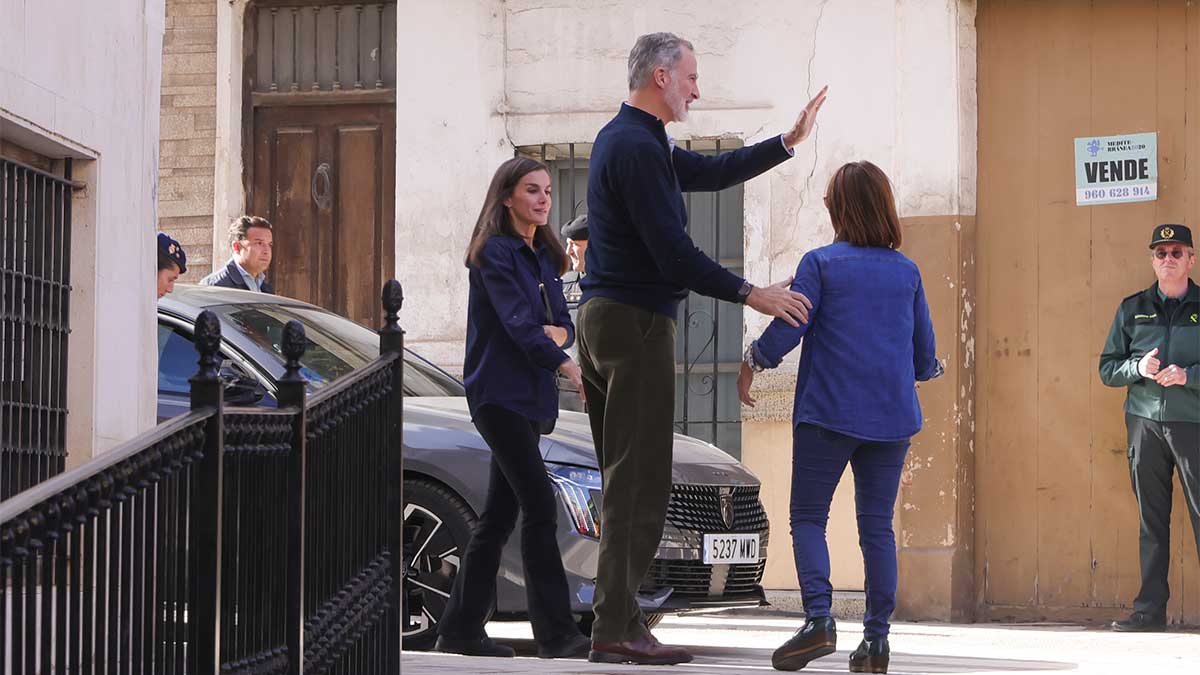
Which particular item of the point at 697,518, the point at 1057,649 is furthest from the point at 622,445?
the point at 1057,649

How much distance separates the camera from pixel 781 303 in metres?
7.24

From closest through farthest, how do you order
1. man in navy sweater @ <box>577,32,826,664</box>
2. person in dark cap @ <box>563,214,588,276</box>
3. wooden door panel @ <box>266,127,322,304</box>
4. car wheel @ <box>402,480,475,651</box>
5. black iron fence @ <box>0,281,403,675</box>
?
1. black iron fence @ <box>0,281,403,675</box>
2. man in navy sweater @ <box>577,32,826,664</box>
3. car wheel @ <box>402,480,475,651</box>
4. person in dark cap @ <box>563,214,588,276</box>
5. wooden door panel @ <box>266,127,322,304</box>

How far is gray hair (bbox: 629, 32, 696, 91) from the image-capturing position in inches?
291

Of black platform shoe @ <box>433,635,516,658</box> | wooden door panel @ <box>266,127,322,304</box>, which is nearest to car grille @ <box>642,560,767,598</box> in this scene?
black platform shoe @ <box>433,635,516,658</box>

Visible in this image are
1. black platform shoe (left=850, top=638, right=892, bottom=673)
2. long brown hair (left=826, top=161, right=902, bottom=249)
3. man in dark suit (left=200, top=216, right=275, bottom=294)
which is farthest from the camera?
man in dark suit (left=200, top=216, right=275, bottom=294)

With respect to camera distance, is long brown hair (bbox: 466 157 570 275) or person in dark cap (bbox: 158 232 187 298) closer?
long brown hair (bbox: 466 157 570 275)

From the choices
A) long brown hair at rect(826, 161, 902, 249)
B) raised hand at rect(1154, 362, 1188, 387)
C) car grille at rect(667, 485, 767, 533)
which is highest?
long brown hair at rect(826, 161, 902, 249)

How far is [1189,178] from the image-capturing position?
13289mm

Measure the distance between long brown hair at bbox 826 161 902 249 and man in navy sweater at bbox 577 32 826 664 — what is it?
0.56 m

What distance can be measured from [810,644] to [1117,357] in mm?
5889

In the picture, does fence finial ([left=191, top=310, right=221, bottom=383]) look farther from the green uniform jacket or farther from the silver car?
the green uniform jacket

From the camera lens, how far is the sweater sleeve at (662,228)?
7.12 m

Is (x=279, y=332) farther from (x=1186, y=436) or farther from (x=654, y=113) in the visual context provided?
(x=1186, y=436)

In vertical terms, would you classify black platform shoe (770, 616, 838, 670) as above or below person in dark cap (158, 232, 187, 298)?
below
